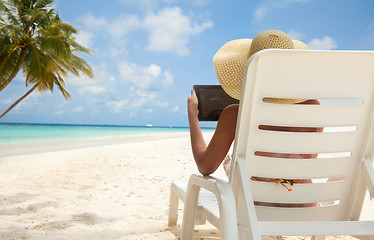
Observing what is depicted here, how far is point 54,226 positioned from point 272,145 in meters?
2.21

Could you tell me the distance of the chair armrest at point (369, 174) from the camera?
46.8 inches

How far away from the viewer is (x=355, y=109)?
3.99 feet

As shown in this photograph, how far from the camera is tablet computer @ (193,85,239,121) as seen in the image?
5.93ft

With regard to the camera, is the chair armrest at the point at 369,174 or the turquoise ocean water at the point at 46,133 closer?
the chair armrest at the point at 369,174

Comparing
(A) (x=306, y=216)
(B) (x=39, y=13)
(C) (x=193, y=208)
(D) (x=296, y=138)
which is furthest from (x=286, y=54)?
(B) (x=39, y=13)

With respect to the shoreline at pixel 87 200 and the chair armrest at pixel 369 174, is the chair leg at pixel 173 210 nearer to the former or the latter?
the shoreline at pixel 87 200

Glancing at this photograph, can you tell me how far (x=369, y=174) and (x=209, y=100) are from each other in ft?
3.11

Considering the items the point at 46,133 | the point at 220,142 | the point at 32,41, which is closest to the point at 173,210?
the point at 220,142

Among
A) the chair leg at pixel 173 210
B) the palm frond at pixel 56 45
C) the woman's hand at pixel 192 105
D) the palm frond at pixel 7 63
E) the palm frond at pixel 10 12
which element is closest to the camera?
the woman's hand at pixel 192 105

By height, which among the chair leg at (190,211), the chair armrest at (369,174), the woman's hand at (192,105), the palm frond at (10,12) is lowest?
the chair leg at (190,211)

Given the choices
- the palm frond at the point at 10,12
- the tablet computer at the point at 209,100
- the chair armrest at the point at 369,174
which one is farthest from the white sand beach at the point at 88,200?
the palm frond at the point at 10,12

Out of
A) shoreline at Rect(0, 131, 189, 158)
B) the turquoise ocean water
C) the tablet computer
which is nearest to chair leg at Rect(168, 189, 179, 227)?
the tablet computer

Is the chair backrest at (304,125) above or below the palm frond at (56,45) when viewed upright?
below

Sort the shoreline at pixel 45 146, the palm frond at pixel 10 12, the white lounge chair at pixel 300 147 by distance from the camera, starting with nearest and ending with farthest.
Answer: the white lounge chair at pixel 300 147, the palm frond at pixel 10 12, the shoreline at pixel 45 146
